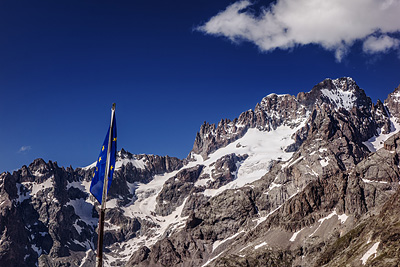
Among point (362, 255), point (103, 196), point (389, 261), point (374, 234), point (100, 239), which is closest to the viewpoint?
point (100, 239)

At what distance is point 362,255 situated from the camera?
7156 inches

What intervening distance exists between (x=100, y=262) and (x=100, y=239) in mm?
1260

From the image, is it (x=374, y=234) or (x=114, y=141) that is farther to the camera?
(x=374, y=234)

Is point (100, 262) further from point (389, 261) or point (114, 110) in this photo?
point (389, 261)

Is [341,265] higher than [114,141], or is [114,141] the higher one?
[114,141]

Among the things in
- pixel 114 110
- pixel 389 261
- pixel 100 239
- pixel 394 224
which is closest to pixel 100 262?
pixel 100 239

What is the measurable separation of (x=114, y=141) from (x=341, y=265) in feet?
593

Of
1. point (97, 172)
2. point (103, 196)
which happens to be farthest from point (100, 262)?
point (97, 172)

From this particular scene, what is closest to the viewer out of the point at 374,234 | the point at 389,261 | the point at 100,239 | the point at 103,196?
the point at 100,239

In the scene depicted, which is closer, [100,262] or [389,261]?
[100,262]

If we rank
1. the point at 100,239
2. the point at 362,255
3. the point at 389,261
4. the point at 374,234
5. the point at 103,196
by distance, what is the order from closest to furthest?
the point at 100,239 < the point at 103,196 < the point at 389,261 < the point at 362,255 < the point at 374,234

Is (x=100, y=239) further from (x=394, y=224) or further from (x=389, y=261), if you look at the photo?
(x=394, y=224)

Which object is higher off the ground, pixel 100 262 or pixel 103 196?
pixel 103 196

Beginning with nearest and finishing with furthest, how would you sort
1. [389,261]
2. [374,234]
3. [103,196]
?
1. [103,196]
2. [389,261]
3. [374,234]
